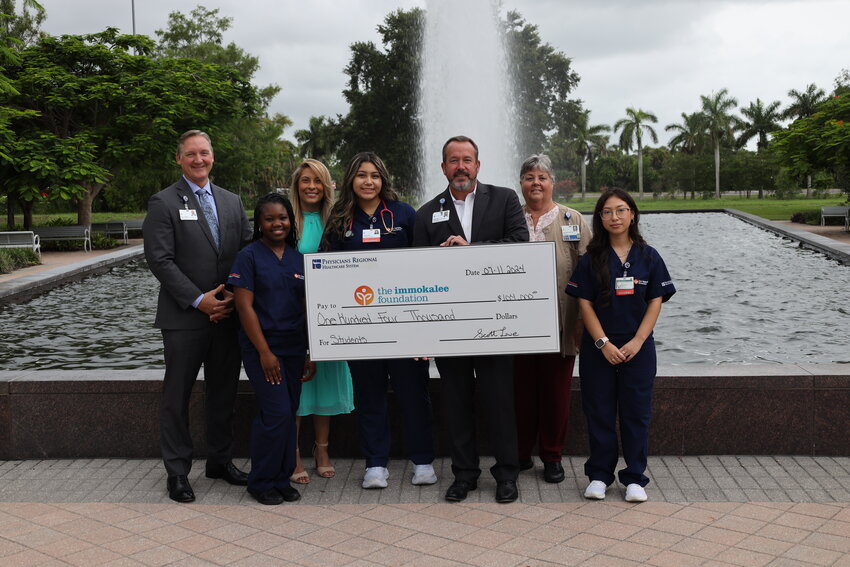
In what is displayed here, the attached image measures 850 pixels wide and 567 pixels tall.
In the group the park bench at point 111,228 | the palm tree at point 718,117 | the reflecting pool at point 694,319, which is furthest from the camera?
the palm tree at point 718,117

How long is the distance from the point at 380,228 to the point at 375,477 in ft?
5.08

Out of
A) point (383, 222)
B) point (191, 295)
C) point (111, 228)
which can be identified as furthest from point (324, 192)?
point (111, 228)

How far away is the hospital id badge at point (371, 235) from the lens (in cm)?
498

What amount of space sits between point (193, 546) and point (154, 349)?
5396 mm

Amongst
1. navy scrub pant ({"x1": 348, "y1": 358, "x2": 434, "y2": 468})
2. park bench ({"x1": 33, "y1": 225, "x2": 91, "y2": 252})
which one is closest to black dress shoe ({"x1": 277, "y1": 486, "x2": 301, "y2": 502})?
navy scrub pant ({"x1": 348, "y1": 358, "x2": 434, "y2": 468})

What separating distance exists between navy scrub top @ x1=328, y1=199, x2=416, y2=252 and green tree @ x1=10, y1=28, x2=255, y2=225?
2377 centimetres

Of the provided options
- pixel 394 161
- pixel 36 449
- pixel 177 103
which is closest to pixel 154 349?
pixel 36 449

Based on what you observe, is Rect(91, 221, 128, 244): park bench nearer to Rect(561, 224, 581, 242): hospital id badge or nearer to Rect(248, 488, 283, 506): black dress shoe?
Rect(248, 488, 283, 506): black dress shoe

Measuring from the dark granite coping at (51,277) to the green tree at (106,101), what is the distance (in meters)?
7.05

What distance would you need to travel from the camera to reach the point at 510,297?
4793 millimetres

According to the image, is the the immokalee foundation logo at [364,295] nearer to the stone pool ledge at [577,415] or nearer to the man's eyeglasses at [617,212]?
the stone pool ledge at [577,415]

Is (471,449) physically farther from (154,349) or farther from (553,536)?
(154,349)

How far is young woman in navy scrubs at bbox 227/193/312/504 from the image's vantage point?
478 cm

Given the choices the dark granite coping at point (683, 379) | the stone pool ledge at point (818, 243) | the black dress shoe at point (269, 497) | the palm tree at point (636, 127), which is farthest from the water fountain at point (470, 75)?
the palm tree at point (636, 127)
